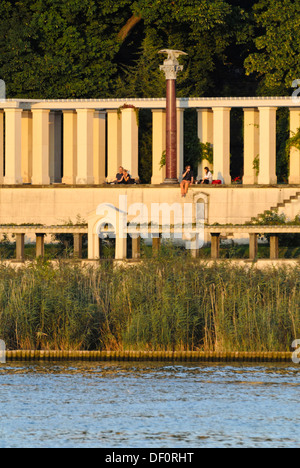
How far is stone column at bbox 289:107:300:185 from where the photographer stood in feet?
215

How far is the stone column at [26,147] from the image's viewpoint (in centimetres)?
6969

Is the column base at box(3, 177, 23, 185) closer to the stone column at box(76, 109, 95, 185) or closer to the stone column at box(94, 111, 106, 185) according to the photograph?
the stone column at box(76, 109, 95, 185)

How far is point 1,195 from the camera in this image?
6353 cm

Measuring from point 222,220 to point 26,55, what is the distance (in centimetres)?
1446

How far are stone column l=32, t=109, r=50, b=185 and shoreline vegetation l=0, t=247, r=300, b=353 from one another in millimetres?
30887

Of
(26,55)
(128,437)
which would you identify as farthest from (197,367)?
(26,55)

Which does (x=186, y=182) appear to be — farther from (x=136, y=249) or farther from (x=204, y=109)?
(x=136, y=249)

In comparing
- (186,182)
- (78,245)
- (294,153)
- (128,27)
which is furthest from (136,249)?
(128,27)

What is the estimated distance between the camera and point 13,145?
65250 millimetres

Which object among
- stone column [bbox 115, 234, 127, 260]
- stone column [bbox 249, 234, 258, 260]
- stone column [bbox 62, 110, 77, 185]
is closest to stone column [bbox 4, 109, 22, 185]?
stone column [bbox 62, 110, 77, 185]

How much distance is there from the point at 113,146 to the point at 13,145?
20.5ft

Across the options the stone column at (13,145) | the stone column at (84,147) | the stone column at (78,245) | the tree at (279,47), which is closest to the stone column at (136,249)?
the stone column at (78,245)
